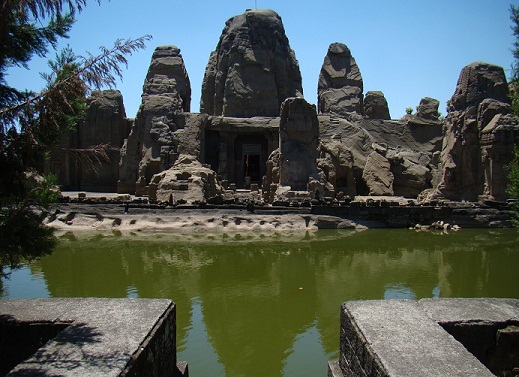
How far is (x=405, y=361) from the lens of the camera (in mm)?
3541

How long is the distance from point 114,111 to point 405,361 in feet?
89.0

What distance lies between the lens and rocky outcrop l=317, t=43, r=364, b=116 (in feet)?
113

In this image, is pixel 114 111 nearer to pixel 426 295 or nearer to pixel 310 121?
pixel 310 121

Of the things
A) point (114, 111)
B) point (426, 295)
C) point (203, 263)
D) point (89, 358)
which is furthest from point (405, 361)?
point (114, 111)

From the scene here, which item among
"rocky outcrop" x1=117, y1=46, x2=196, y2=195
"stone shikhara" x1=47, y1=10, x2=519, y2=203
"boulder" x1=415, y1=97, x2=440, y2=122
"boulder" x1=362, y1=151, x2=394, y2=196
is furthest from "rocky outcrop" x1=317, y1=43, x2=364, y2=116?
"rocky outcrop" x1=117, y1=46, x2=196, y2=195

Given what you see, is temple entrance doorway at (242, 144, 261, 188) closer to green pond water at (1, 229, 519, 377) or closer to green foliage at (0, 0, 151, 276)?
green pond water at (1, 229, 519, 377)

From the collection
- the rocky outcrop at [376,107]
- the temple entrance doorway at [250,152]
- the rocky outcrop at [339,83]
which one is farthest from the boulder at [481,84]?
the rocky outcrop at [376,107]

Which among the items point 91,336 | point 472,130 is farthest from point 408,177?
point 91,336

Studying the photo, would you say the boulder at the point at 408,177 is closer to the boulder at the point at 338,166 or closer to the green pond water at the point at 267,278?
the boulder at the point at 338,166

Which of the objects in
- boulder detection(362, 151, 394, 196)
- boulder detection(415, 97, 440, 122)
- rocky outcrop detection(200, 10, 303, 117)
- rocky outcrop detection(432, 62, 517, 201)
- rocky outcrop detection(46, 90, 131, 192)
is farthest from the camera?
boulder detection(415, 97, 440, 122)

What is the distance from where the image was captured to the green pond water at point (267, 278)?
615 cm

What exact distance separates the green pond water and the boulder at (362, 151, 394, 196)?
30.1ft

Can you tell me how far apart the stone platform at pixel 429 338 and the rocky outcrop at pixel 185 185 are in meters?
14.1

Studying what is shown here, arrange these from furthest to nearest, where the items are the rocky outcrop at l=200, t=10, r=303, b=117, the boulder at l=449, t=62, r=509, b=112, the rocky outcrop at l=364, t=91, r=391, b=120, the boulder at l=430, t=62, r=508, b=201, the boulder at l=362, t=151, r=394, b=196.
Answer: the rocky outcrop at l=364, t=91, r=391, b=120 < the rocky outcrop at l=200, t=10, r=303, b=117 < the boulder at l=362, t=151, r=394, b=196 < the boulder at l=449, t=62, r=509, b=112 < the boulder at l=430, t=62, r=508, b=201
